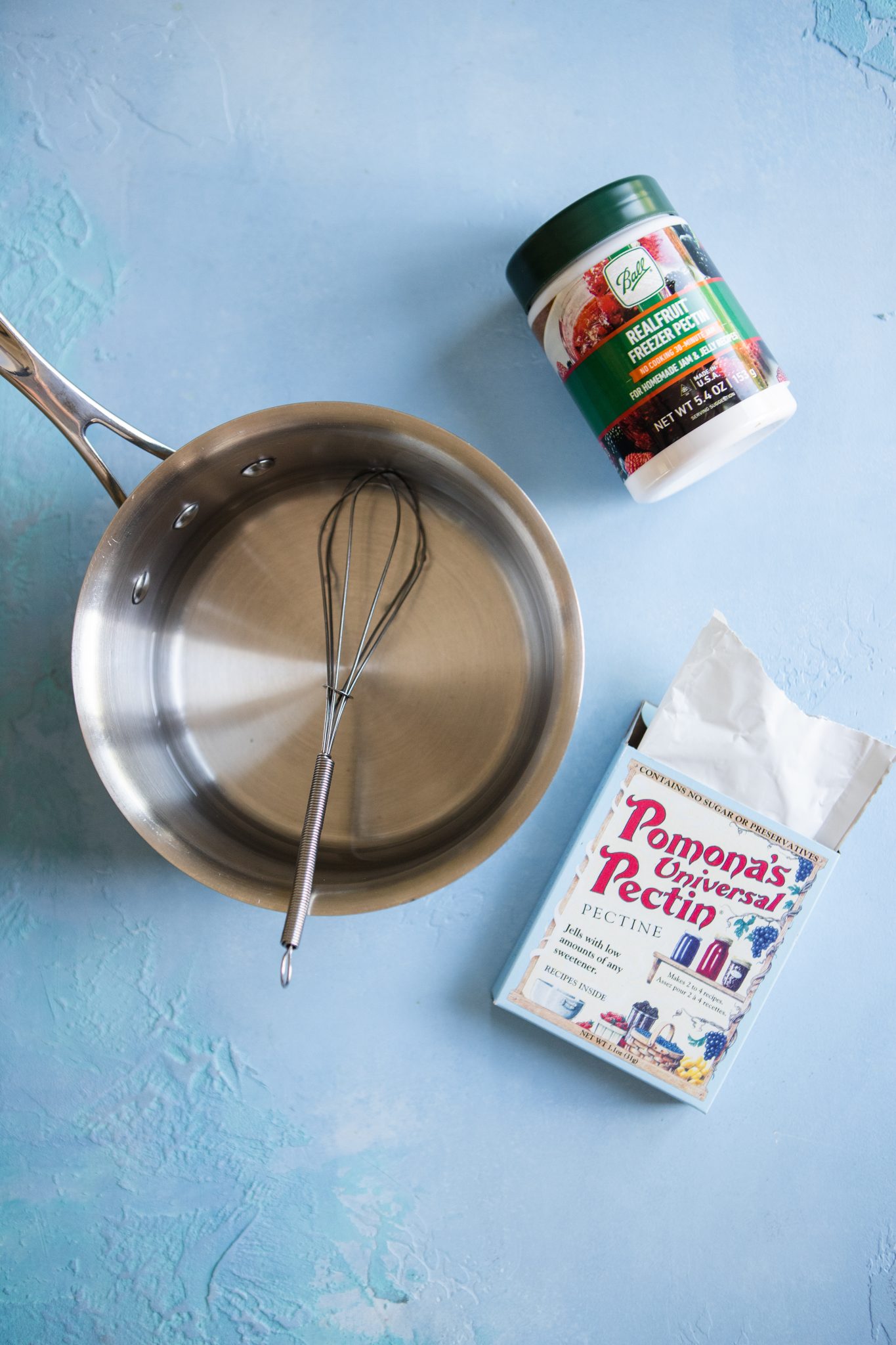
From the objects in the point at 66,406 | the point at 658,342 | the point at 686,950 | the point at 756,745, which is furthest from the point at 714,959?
the point at 66,406

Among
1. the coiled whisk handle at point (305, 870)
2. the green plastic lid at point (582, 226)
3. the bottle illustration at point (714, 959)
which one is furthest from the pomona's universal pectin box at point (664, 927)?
the green plastic lid at point (582, 226)

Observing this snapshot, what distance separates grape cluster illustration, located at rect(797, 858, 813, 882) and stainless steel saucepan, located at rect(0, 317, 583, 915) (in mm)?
184

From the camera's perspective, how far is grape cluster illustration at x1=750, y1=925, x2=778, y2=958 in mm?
525

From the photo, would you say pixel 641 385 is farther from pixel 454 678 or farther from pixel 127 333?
pixel 127 333

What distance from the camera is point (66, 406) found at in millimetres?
464

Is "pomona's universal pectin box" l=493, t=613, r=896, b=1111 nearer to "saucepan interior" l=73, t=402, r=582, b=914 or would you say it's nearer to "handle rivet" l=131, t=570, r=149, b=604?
"saucepan interior" l=73, t=402, r=582, b=914

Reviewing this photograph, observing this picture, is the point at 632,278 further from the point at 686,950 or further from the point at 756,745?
the point at 686,950

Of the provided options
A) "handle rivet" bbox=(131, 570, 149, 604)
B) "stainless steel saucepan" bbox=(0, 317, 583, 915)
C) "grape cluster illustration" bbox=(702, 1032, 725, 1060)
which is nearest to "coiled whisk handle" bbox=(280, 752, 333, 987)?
"stainless steel saucepan" bbox=(0, 317, 583, 915)

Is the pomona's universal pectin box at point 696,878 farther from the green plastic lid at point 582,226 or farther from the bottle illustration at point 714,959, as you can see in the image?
the green plastic lid at point 582,226

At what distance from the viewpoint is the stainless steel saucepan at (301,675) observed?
51 cm

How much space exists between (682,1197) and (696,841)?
0.27m

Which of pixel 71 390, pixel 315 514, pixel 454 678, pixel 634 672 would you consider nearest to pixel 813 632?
pixel 634 672

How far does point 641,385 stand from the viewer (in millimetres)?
474

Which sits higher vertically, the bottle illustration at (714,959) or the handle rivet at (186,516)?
the handle rivet at (186,516)
